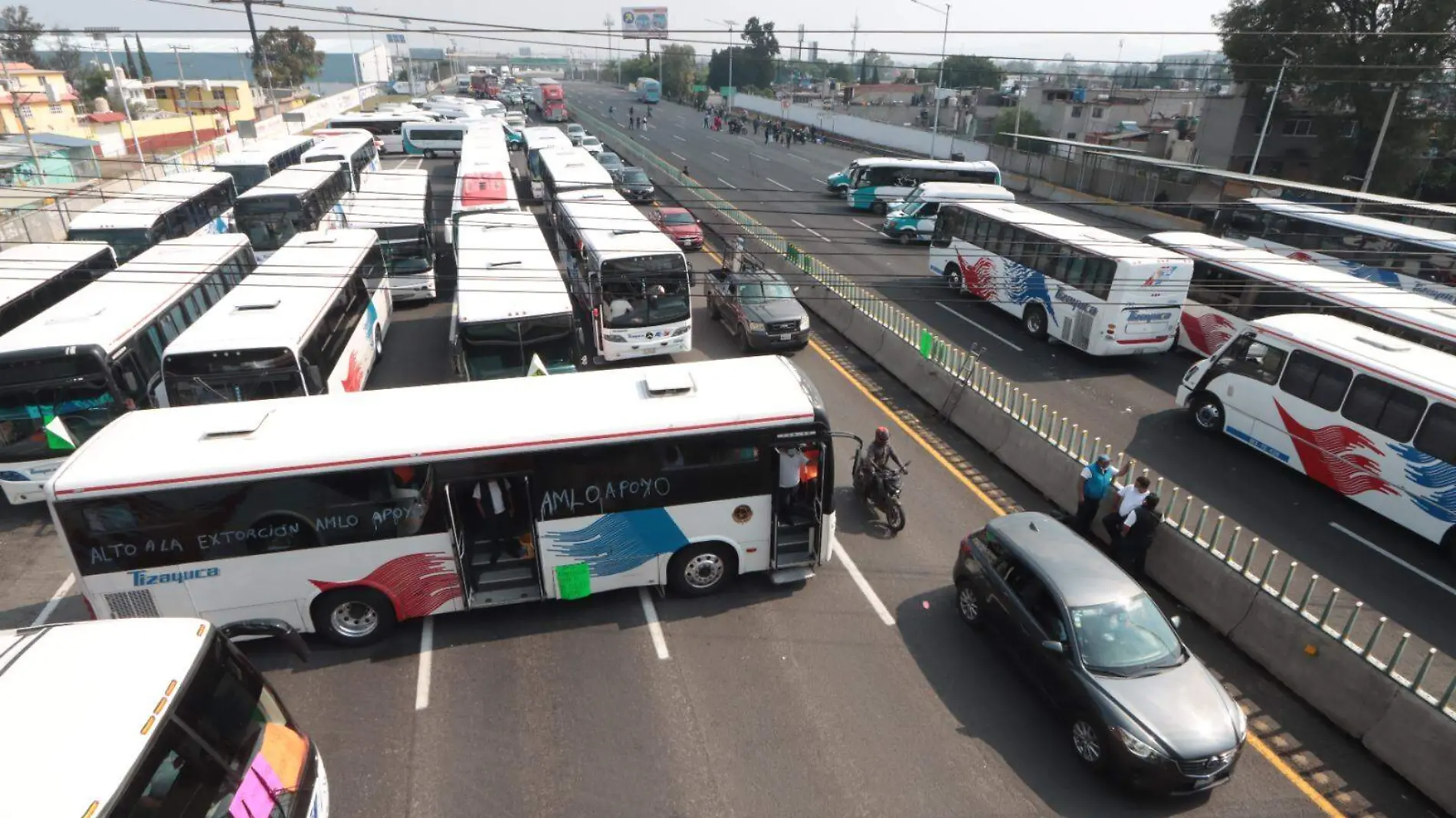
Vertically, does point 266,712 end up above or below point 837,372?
above

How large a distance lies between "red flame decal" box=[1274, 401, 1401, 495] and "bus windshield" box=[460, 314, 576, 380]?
13.9 metres

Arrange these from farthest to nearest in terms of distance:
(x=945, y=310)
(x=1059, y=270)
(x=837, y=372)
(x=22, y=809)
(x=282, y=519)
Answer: (x=945, y=310)
(x=1059, y=270)
(x=837, y=372)
(x=282, y=519)
(x=22, y=809)

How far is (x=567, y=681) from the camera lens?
9.17 m

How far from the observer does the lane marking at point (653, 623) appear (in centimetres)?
977

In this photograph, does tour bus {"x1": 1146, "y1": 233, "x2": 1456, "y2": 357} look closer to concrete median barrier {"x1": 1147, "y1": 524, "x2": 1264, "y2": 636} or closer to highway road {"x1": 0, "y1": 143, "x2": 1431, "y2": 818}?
concrete median barrier {"x1": 1147, "y1": 524, "x2": 1264, "y2": 636}

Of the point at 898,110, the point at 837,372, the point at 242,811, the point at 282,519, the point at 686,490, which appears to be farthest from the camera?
the point at 898,110

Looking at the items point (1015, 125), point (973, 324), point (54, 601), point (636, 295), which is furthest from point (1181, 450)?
point (1015, 125)

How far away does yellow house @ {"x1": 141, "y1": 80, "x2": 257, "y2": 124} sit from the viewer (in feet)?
202

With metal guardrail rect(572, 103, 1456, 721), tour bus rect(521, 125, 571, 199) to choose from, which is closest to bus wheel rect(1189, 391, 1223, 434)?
metal guardrail rect(572, 103, 1456, 721)

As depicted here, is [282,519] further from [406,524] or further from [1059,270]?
[1059,270]

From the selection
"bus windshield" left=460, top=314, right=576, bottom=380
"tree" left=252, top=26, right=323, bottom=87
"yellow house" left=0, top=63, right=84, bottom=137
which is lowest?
"bus windshield" left=460, top=314, right=576, bottom=380

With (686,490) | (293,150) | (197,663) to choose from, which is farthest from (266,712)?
(293,150)

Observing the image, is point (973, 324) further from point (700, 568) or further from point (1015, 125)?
point (1015, 125)

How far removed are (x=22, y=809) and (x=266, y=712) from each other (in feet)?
6.43
